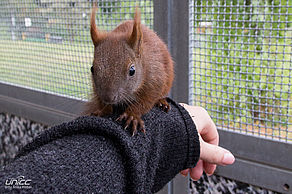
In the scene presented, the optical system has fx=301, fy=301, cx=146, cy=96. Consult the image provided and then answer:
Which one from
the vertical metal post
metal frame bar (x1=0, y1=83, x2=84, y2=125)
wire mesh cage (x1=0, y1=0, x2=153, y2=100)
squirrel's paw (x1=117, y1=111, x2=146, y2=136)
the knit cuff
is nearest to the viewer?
squirrel's paw (x1=117, y1=111, x2=146, y2=136)

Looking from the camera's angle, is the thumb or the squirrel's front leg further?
the thumb

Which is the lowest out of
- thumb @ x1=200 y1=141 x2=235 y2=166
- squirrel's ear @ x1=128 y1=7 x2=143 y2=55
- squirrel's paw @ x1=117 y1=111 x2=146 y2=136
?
thumb @ x1=200 y1=141 x2=235 y2=166

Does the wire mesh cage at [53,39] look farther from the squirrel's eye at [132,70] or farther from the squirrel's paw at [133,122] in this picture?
the squirrel's paw at [133,122]

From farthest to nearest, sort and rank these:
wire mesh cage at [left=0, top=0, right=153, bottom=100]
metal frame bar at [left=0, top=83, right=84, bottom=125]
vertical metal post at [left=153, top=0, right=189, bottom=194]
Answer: metal frame bar at [left=0, top=83, right=84, bottom=125], wire mesh cage at [left=0, top=0, right=153, bottom=100], vertical metal post at [left=153, top=0, right=189, bottom=194]

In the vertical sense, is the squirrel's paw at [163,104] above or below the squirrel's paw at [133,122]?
below

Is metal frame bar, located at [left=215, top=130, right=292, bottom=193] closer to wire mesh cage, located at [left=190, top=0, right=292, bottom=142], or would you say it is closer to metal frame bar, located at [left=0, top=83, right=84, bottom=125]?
wire mesh cage, located at [left=190, top=0, right=292, bottom=142]

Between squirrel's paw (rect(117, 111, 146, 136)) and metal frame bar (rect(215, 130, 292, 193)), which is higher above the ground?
squirrel's paw (rect(117, 111, 146, 136))

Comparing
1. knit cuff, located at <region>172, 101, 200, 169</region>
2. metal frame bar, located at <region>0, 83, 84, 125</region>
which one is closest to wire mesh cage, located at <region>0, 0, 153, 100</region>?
metal frame bar, located at <region>0, 83, 84, 125</region>

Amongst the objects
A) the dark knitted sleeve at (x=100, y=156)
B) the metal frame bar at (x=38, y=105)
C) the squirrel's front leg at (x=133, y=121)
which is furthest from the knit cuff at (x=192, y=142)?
the metal frame bar at (x=38, y=105)
